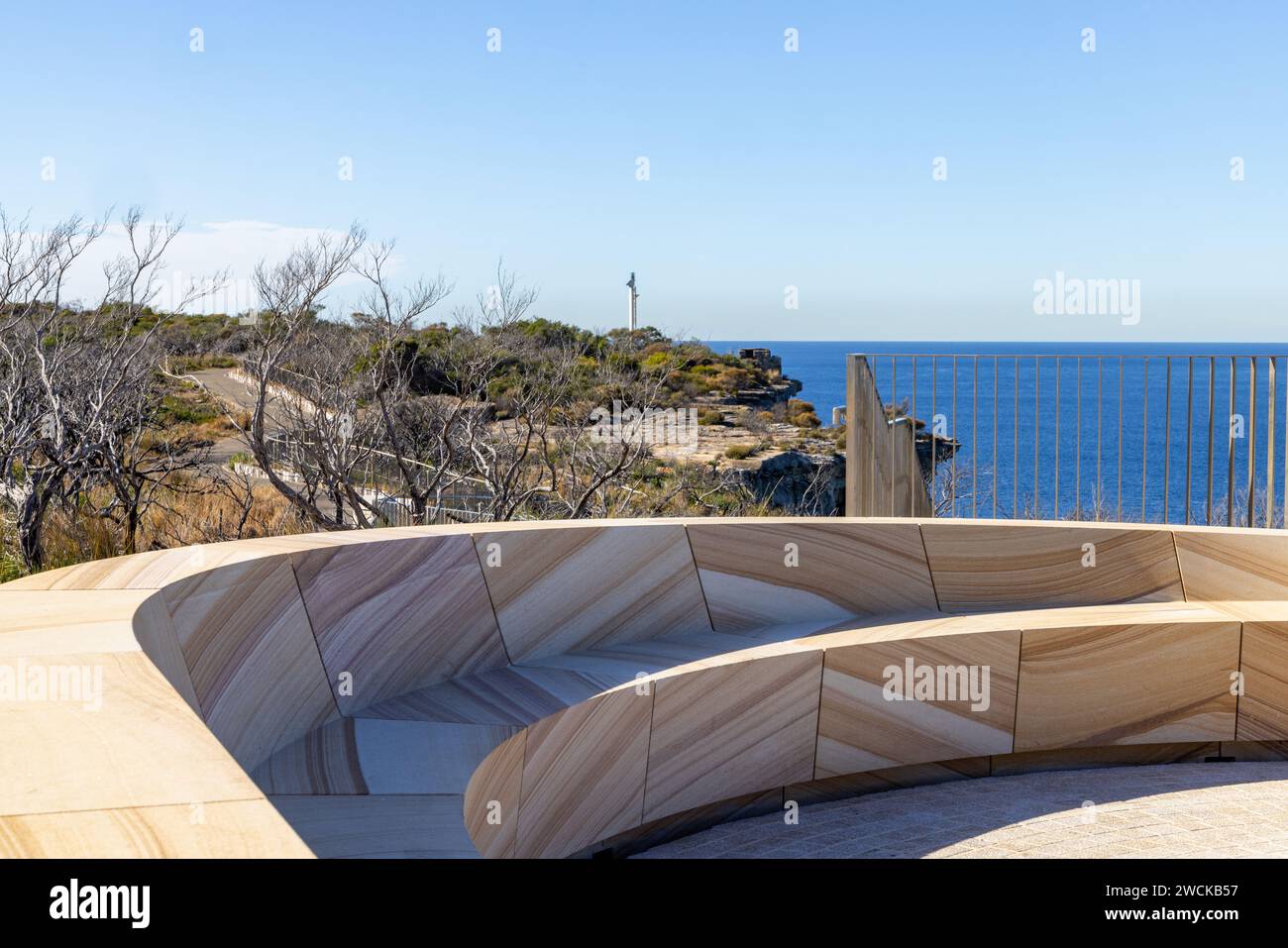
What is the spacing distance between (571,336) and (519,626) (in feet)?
44.1

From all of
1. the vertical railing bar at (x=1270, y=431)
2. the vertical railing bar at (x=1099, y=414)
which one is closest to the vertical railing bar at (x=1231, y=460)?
the vertical railing bar at (x=1270, y=431)

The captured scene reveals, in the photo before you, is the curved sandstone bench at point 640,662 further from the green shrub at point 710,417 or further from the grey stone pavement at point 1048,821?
the green shrub at point 710,417

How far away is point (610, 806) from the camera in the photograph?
377cm

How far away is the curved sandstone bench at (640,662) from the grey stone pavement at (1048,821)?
14 cm

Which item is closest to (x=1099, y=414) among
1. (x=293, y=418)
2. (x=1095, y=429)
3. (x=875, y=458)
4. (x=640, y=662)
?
(x=875, y=458)

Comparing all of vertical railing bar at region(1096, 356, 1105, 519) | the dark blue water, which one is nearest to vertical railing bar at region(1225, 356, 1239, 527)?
the dark blue water

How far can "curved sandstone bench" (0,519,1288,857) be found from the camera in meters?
2.75

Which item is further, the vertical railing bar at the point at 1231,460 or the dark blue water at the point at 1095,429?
the dark blue water at the point at 1095,429

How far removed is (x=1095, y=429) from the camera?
4262 cm

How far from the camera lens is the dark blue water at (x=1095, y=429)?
5977 millimetres

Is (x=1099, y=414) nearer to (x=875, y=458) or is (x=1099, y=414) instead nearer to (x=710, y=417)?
(x=875, y=458)

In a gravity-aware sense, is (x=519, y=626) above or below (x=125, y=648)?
below
